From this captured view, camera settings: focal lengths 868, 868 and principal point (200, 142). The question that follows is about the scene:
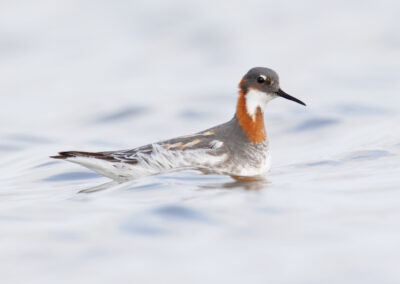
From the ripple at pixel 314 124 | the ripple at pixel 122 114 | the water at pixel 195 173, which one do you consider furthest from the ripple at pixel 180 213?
the ripple at pixel 122 114

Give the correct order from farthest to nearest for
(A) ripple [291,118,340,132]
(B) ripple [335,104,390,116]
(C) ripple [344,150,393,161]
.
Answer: (B) ripple [335,104,390,116]
(A) ripple [291,118,340,132]
(C) ripple [344,150,393,161]

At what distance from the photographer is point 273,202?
766cm

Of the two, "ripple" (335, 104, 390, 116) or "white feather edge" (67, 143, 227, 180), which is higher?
"ripple" (335, 104, 390, 116)

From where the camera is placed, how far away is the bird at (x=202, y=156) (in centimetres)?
900

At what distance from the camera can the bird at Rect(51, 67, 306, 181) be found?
9.00 metres

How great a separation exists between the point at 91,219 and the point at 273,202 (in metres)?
1.61

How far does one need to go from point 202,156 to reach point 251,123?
863mm

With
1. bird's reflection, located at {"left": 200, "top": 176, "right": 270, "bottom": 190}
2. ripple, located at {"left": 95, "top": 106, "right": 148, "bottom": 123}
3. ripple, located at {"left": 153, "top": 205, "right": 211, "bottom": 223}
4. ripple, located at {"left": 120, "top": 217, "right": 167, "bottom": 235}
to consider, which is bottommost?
ripple, located at {"left": 120, "top": 217, "right": 167, "bottom": 235}

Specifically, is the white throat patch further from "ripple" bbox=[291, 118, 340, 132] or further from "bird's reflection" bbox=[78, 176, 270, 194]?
"ripple" bbox=[291, 118, 340, 132]

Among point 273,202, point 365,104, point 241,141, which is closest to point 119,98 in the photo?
point 365,104

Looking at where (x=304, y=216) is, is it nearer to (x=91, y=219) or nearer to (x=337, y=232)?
(x=337, y=232)

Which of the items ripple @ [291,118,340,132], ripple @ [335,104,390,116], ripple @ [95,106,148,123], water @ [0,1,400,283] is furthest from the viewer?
ripple @ [95,106,148,123]

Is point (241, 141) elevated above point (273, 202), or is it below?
above

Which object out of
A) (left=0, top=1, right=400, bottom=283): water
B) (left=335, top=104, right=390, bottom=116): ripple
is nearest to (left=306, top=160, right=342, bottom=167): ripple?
(left=0, top=1, right=400, bottom=283): water
